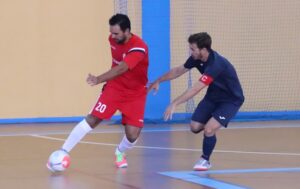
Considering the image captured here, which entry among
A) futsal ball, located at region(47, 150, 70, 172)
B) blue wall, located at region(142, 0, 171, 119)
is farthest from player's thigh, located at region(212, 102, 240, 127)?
blue wall, located at region(142, 0, 171, 119)

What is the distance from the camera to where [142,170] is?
8594 millimetres

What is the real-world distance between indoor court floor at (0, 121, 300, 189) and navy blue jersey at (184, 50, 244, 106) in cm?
82

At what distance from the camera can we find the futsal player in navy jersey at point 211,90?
8.34m

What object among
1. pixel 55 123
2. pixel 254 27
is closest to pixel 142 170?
pixel 55 123

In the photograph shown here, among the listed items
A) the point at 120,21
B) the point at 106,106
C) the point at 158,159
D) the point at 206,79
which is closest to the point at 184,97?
the point at 206,79

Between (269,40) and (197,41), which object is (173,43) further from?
(197,41)

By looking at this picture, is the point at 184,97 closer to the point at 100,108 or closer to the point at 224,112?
the point at 224,112

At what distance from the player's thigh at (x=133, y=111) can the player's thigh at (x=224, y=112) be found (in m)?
0.85

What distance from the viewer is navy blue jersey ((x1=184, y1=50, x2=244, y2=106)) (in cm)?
834

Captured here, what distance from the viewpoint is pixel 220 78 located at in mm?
8609

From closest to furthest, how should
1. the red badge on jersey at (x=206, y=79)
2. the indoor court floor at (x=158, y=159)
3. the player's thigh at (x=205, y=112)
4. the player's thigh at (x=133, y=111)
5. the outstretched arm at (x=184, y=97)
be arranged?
1. the indoor court floor at (x=158, y=159)
2. the outstretched arm at (x=184, y=97)
3. the red badge on jersey at (x=206, y=79)
4. the player's thigh at (x=133, y=111)
5. the player's thigh at (x=205, y=112)

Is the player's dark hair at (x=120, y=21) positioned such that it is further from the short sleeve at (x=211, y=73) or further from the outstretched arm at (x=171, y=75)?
the short sleeve at (x=211, y=73)

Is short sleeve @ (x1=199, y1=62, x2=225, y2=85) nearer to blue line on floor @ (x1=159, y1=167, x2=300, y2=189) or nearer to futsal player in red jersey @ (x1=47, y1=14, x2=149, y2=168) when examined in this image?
futsal player in red jersey @ (x1=47, y1=14, x2=149, y2=168)

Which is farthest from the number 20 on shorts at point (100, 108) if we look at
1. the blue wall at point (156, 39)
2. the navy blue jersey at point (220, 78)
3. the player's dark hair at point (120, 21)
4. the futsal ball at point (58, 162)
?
the blue wall at point (156, 39)
